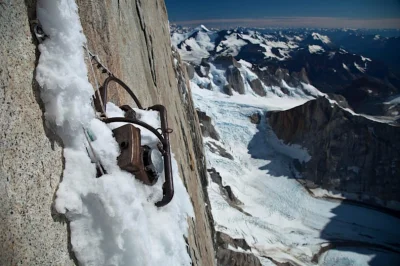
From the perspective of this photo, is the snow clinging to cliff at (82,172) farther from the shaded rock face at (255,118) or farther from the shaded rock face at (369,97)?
the shaded rock face at (369,97)

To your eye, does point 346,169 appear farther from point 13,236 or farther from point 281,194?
point 13,236

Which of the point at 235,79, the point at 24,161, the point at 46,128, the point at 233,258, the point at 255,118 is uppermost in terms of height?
the point at 46,128

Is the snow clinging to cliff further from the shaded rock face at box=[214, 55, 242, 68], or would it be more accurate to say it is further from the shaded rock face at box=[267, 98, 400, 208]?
the shaded rock face at box=[214, 55, 242, 68]

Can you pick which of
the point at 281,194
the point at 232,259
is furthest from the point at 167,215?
the point at 281,194

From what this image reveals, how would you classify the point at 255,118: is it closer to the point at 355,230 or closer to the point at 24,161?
the point at 355,230

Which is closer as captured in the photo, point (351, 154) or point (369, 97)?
point (351, 154)

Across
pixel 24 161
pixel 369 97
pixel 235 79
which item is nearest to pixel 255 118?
pixel 235 79
